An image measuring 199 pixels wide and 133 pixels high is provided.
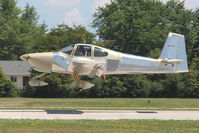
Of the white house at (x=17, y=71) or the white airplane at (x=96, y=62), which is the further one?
the white house at (x=17, y=71)

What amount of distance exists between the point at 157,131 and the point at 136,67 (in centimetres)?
724

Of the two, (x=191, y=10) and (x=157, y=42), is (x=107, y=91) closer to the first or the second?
(x=157, y=42)

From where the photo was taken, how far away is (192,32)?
68.3 metres

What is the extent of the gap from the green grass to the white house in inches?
1710

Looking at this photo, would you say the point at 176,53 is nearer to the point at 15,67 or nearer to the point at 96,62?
the point at 96,62

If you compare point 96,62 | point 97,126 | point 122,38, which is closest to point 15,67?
point 122,38

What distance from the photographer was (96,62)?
61.6ft

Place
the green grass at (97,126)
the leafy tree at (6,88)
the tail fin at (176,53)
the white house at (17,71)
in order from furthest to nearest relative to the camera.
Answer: the white house at (17,71) < the leafy tree at (6,88) < the tail fin at (176,53) < the green grass at (97,126)

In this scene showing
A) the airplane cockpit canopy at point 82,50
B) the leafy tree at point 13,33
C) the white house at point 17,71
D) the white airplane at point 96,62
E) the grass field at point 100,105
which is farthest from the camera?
the leafy tree at point 13,33

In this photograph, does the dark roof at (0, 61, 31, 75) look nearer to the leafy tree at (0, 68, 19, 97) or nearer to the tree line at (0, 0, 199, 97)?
the tree line at (0, 0, 199, 97)

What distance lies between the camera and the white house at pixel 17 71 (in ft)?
189

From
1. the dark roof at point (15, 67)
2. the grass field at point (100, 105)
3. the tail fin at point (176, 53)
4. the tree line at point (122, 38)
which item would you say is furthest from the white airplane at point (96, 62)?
the dark roof at point (15, 67)

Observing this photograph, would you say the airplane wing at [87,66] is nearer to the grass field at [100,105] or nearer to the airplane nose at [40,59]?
the airplane nose at [40,59]

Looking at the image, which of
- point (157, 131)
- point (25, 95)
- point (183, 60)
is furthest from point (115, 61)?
point (25, 95)
